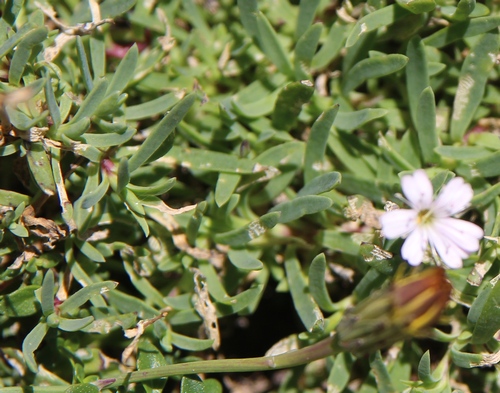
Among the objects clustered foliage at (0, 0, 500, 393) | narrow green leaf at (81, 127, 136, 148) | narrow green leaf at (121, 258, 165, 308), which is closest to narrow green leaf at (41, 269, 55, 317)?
clustered foliage at (0, 0, 500, 393)

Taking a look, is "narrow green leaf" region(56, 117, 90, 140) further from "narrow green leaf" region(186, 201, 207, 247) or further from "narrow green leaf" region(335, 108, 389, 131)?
"narrow green leaf" region(335, 108, 389, 131)

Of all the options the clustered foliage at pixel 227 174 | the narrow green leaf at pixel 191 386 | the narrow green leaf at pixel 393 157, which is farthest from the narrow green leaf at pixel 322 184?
the narrow green leaf at pixel 191 386

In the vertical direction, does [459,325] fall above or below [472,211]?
below

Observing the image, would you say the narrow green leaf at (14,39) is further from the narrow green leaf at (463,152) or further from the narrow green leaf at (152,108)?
the narrow green leaf at (463,152)

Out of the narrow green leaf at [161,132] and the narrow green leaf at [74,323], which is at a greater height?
the narrow green leaf at [161,132]

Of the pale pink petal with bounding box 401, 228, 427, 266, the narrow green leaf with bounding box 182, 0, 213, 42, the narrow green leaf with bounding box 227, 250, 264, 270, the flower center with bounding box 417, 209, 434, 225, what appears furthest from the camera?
the narrow green leaf with bounding box 182, 0, 213, 42

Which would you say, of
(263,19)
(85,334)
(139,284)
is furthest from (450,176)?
(85,334)

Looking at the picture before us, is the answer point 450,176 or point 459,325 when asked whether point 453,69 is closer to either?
point 450,176
